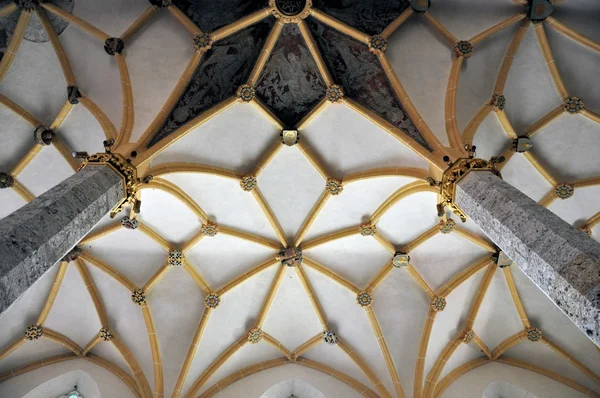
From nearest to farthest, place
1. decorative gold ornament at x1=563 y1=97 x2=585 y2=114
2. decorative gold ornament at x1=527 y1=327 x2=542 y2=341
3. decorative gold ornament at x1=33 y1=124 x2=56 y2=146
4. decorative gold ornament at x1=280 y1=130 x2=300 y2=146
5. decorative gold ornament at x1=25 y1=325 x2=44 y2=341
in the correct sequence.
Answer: decorative gold ornament at x1=563 y1=97 x2=585 y2=114 < decorative gold ornament at x1=33 y1=124 x2=56 y2=146 < decorative gold ornament at x1=280 y1=130 x2=300 y2=146 < decorative gold ornament at x1=25 y1=325 x2=44 y2=341 < decorative gold ornament at x1=527 y1=327 x2=542 y2=341

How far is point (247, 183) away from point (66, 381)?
7.11 metres

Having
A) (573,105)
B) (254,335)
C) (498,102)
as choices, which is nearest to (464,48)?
(498,102)

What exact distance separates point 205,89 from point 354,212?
5.10 metres

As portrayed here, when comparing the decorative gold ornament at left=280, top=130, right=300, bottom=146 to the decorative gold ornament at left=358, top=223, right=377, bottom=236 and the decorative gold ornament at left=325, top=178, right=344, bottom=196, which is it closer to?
the decorative gold ornament at left=325, top=178, right=344, bottom=196

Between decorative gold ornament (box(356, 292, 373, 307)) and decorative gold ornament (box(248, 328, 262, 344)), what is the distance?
2.97m

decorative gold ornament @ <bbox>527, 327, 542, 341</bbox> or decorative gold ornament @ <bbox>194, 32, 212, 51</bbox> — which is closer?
decorative gold ornament @ <bbox>194, 32, 212, 51</bbox>

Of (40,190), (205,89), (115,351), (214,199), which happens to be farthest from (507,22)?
(115,351)

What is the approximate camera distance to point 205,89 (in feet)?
40.6

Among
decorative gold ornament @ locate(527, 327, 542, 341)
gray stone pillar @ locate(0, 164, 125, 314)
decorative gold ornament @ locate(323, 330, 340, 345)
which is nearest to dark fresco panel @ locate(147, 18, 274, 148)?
gray stone pillar @ locate(0, 164, 125, 314)

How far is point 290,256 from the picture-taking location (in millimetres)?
14219

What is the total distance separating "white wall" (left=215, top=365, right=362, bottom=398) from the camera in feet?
46.5

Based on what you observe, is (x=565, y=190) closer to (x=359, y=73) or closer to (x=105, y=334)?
(x=359, y=73)

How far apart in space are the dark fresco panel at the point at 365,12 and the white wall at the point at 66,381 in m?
10.9

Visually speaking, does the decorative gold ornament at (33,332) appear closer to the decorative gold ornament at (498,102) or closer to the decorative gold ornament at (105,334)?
the decorative gold ornament at (105,334)
